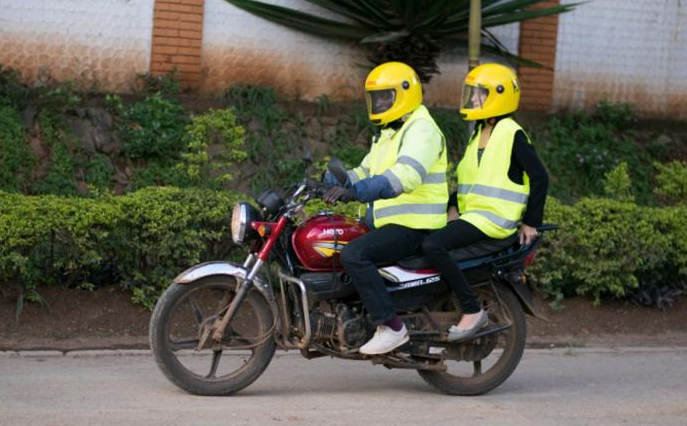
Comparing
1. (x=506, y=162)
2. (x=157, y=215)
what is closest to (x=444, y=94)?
(x=157, y=215)

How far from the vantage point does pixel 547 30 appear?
478 inches

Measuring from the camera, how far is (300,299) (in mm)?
6328

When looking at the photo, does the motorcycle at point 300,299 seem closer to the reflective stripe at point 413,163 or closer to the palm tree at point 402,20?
the reflective stripe at point 413,163

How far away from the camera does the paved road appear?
5.92 m

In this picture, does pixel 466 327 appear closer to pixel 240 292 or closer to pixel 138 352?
pixel 240 292

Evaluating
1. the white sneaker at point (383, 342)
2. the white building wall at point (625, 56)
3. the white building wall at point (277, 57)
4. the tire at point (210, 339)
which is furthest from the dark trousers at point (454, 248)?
the white building wall at point (625, 56)

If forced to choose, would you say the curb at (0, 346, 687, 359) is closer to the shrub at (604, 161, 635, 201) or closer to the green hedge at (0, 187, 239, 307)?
the green hedge at (0, 187, 239, 307)

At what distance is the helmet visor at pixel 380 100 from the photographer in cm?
638

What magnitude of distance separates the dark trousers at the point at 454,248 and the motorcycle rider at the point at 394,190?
9 centimetres

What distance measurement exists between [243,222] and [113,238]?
2.14 meters

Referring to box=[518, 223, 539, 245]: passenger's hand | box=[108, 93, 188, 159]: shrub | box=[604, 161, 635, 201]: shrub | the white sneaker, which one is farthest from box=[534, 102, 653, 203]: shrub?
the white sneaker

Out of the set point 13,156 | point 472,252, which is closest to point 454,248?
point 472,252

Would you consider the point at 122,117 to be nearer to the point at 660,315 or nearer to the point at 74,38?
the point at 74,38

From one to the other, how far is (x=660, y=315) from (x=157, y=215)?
13.8 feet
